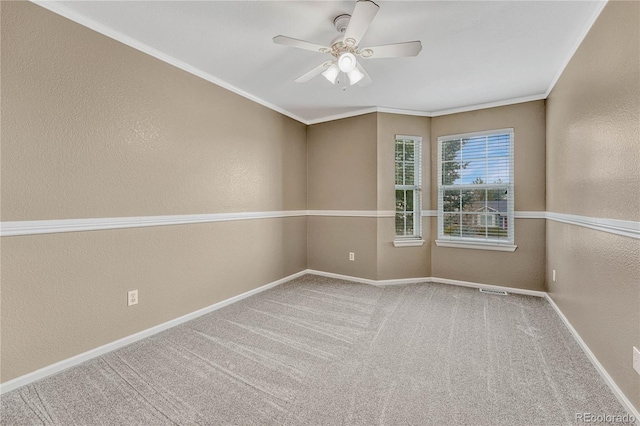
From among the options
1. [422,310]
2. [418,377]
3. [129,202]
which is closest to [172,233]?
[129,202]

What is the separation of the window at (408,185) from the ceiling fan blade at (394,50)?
83.1 inches

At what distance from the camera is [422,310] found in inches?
115

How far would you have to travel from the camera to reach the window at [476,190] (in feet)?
11.6

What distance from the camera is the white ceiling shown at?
1.85 metres

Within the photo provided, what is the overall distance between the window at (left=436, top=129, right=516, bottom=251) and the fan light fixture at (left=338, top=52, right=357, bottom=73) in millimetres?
2477

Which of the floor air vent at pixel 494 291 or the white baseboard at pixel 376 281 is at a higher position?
the white baseboard at pixel 376 281

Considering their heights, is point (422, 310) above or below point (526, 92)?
below

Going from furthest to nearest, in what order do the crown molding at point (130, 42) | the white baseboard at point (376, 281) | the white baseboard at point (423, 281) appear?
the white baseboard at point (376, 281) < the white baseboard at point (423, 281) < the crown molding at point (130, 42)

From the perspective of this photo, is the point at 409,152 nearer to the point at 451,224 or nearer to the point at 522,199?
the point at 451,224

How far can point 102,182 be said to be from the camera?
81.5 inches

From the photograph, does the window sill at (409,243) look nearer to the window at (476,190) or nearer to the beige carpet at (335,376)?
the window at (476,190)

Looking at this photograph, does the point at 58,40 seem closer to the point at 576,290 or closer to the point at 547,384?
the point at 547,384

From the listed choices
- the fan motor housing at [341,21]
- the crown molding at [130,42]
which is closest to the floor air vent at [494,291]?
the fan motor housing at [341,21]

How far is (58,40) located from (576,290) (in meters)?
4.28
